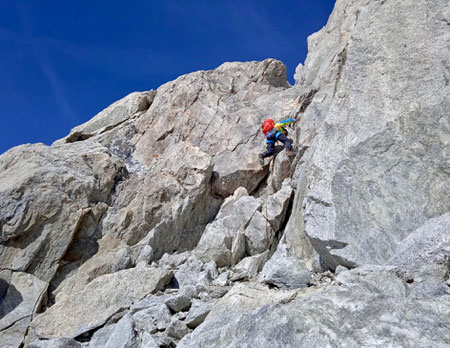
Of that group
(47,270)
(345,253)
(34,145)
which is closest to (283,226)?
(345,253)

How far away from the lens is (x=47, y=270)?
14414 mm

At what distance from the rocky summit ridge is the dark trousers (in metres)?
0.65

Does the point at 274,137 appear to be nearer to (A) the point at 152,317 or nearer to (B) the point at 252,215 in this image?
(B) the point at 252,215

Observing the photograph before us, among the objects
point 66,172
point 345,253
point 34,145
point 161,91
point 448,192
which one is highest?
point 161,91

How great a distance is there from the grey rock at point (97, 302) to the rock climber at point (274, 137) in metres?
6.68

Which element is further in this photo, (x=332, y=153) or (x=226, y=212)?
(x=226, y=212)

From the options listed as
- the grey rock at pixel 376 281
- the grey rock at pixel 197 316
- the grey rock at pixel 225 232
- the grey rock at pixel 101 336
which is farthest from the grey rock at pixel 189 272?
the grey rock at pixel 376 281

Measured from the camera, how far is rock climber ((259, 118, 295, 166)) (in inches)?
642

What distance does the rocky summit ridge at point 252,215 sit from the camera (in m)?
6.63

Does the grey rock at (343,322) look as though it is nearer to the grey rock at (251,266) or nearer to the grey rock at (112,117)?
the grey rock at (251,266)

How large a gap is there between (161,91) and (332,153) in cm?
1359

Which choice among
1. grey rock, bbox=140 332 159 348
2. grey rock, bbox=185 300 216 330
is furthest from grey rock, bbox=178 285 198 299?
grey rock, bbox=140 332 159 348

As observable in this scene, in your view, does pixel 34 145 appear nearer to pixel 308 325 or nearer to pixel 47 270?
pixel 47 270

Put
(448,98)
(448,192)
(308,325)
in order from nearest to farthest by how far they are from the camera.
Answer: (308,325)
(448,192)
(448,98)
